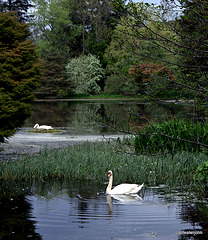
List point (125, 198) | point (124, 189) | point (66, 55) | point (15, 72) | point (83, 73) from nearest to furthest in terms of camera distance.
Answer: point (124, 189), point (125, 198), point (15, 72), point (83, 73), point (66, 55)

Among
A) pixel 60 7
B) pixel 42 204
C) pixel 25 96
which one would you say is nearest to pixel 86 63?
pixel 60 7

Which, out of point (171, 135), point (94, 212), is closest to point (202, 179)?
point (94, 212)

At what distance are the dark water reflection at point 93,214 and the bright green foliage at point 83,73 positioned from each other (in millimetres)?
57240

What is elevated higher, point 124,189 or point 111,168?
point 111,168

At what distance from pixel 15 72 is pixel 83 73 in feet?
175

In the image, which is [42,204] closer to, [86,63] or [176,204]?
[176,204]

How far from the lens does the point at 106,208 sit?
301 inches

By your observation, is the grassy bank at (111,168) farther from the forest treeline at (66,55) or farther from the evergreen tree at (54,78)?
the evergreen tree at (54,78)

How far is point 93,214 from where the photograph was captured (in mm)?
7137


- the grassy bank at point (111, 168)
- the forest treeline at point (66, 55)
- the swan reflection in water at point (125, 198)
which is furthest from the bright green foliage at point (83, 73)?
the swan reflection in water at point (125, 198)

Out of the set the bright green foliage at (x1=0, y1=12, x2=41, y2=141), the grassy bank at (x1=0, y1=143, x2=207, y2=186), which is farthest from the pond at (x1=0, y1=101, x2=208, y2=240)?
the bright green foliage at (x1=0, y1=12, x2=41, y2=141)

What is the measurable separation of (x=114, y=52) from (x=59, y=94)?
1258 centimetres

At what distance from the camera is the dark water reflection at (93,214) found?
236 inches

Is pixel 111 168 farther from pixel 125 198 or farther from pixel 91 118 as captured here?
pixel 91 118
